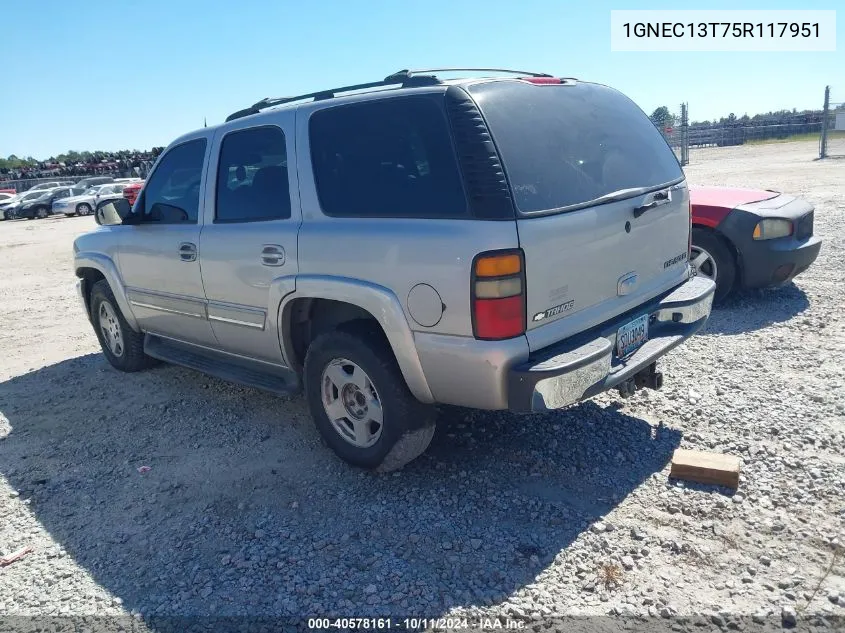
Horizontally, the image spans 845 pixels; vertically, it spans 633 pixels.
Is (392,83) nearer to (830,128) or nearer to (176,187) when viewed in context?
(176,187)

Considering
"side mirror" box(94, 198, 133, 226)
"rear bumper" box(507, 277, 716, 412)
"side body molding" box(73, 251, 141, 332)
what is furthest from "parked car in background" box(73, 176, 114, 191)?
"rear bumper" box(507, 277, 716, 412)

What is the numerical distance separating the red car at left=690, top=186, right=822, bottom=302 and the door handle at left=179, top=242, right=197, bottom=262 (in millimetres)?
4148

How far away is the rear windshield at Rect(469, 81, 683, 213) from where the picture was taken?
313 centimetres

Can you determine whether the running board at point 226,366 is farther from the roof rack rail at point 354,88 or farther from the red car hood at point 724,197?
the red car hood at point 724,197

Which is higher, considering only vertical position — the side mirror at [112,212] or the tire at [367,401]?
the side mirror at [112,212]

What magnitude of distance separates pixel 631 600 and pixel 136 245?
4218 mm

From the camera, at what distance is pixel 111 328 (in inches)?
235

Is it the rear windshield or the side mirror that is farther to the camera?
the side mirror

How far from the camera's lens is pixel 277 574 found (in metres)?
2.99

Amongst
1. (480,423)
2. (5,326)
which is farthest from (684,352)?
(5,326)

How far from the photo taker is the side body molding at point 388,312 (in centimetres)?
323

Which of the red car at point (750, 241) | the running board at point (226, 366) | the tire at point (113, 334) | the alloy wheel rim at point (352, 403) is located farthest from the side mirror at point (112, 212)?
the red car at point (750, 241)

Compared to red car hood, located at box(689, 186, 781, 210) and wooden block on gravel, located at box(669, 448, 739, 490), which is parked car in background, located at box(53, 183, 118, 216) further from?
wooden block on gravel, located at box(669, 448, 739, 490)

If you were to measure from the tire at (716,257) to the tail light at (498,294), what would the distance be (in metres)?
3.77
